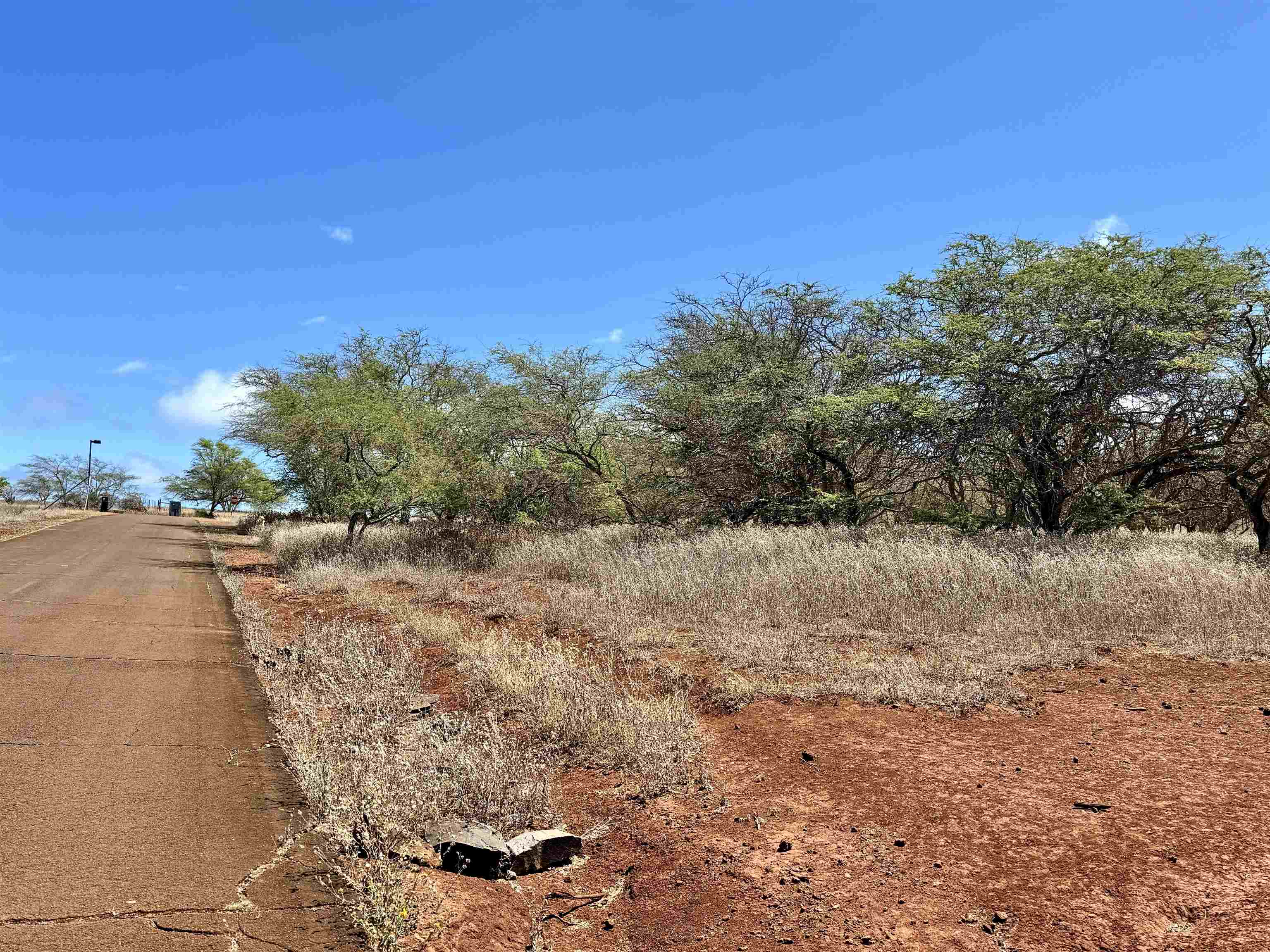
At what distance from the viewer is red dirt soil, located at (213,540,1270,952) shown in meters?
4.04

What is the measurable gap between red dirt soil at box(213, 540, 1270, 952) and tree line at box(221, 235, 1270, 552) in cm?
1061

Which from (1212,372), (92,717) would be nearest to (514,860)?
(92,717)

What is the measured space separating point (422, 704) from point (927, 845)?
489 cm

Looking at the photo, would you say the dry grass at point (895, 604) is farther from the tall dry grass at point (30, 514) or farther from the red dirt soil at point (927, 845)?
the tall dry grass at point (30, 514)

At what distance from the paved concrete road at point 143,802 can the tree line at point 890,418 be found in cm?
1262

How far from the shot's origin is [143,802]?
521 centimetres

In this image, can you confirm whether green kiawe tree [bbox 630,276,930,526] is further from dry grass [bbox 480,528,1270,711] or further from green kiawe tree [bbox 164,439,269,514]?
green kiawe tree [bbox 164,439,269,514]

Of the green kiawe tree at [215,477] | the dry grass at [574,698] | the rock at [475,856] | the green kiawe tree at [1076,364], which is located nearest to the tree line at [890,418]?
the green kiawe tree at [1076,364]

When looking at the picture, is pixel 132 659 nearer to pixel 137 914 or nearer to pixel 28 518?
pixel 137 914

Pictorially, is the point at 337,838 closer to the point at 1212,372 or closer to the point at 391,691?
the point at 391,691

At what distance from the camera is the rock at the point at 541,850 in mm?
4840

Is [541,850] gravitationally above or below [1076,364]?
below

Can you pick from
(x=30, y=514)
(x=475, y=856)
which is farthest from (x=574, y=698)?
(x=30, y=514)

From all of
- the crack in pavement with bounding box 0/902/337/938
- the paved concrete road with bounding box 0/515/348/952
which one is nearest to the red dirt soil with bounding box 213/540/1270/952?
the crack in pavement with bounding box 0/902/337/938
